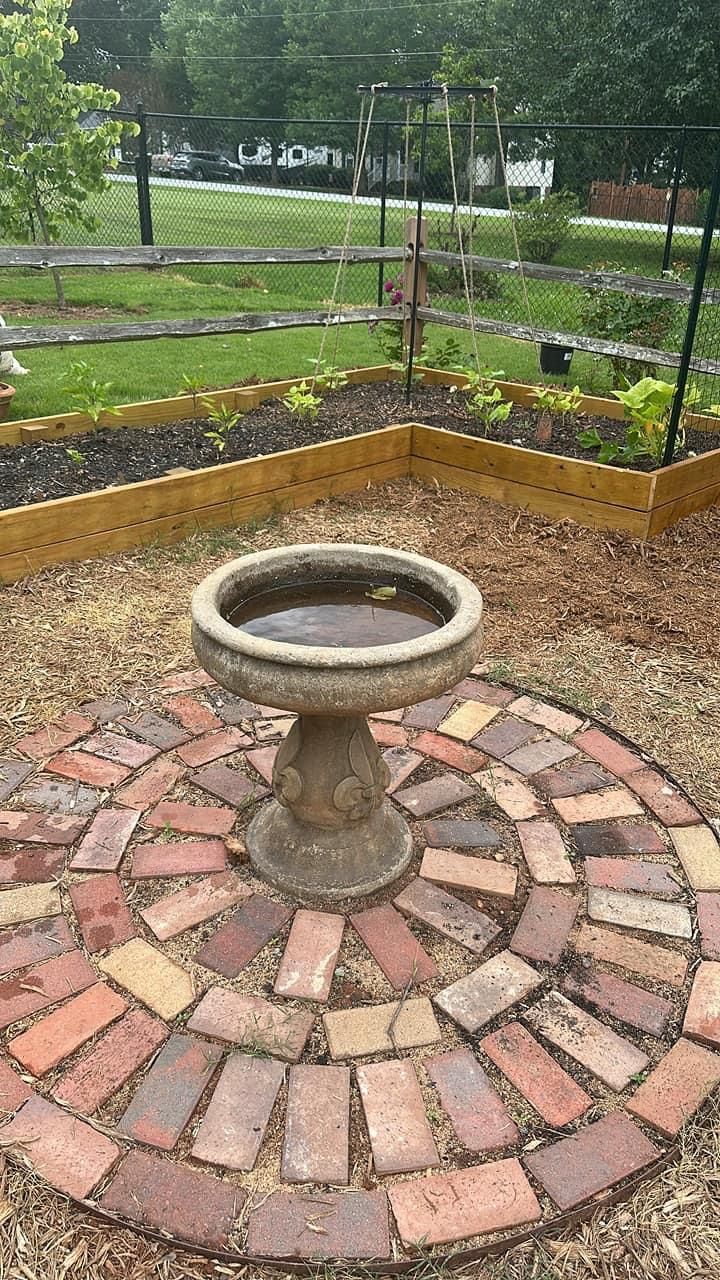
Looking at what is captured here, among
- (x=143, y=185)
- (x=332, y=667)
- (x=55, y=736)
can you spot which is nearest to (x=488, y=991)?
(x=332, y=667)

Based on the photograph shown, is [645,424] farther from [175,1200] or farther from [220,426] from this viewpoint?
[175,1200]

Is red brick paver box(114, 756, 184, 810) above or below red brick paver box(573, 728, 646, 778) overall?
below

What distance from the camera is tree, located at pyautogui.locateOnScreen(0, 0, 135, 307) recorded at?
27.5 ft

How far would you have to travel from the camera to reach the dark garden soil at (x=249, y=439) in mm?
4633

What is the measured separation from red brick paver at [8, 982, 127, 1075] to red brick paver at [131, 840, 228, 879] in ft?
1.30

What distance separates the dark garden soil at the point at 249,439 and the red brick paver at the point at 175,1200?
324cm

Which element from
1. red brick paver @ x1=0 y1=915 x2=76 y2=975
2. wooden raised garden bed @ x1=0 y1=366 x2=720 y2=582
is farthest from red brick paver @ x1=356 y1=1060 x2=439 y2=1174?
wooden raised garden bed @ x1=0 y1=366 x2=720 y2=582

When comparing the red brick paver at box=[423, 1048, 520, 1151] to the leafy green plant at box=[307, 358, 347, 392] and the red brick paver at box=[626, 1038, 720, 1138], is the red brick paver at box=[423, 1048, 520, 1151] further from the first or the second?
the leafy green plant at box=[307, 358, 347, 392]

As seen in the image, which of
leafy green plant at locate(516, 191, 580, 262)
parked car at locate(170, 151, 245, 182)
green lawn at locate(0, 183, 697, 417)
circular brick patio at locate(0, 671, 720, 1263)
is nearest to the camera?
circular brick patio at locate(0, 671, 720, 1263)

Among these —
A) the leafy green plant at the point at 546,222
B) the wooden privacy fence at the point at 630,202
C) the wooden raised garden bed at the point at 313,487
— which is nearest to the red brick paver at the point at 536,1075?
the wooden raised garden bed at the point at 313,487

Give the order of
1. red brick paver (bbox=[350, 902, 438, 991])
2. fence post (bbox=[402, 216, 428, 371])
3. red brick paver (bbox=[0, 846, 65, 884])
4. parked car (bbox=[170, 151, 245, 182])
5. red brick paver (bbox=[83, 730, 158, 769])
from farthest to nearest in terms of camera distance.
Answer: parked car (bbox=[170, 151, 245, 182]), fence post (bbox=[402, 216, 428, 371]), red brick paver (bbox=[83, 730, 158, 769]), red brick paver (bbox=[0, 846, 65, 884]), red brick paver (bbox=[350, 902, 438, 991])

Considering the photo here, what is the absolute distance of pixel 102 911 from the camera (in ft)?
7.70

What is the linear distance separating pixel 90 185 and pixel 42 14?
57.0 inches

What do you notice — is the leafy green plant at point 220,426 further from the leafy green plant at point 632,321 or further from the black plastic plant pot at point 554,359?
the black plastic plant pot at point 554,359
